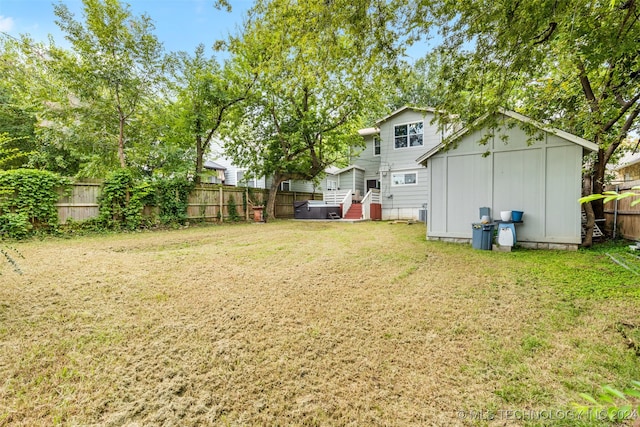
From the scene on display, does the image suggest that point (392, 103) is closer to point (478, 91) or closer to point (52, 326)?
point (478, 91)

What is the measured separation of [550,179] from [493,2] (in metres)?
4.49

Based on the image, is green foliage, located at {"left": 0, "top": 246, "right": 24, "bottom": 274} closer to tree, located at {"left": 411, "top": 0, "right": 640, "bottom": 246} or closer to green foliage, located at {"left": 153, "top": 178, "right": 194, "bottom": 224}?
green foliage, located at {"left": 153, "top": 178, "right": 194, "bottom": 224}

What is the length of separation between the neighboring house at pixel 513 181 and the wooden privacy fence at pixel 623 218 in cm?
184

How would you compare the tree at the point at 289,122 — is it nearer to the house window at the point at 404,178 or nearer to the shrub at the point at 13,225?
the house window at the point at 404,178

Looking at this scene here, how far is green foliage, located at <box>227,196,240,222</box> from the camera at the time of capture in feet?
42.2

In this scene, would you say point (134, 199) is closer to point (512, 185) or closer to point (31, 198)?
point (31, 198)

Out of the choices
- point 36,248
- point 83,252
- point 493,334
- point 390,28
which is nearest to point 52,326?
point 83,252

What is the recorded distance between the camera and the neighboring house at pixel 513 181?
6.23 meters

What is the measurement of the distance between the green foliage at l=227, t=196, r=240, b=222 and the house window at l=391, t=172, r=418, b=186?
26.2 feet

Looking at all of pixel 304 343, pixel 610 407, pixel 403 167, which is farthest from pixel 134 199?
pixel 403 167

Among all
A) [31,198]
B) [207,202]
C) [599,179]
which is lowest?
[207,202]

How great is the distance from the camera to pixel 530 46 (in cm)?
397

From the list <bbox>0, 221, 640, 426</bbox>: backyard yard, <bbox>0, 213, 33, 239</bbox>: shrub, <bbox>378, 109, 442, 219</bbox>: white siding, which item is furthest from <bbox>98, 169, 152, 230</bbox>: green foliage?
<bbox>378, 109, 442, 219</bbox>: white siding

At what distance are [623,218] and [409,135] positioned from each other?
28.8 feet
